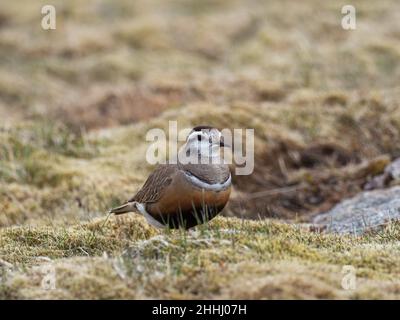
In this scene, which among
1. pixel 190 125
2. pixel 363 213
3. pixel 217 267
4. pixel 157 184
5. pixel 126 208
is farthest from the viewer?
pixel 190 125

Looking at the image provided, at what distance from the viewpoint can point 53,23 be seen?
19.5 meters

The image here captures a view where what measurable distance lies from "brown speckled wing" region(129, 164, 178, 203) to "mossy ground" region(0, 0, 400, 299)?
42cm

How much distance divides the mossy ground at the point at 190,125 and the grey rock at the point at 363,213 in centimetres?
40

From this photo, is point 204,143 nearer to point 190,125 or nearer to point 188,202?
point 188,202

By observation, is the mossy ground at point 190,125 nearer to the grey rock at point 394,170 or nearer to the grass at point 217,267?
the grass at point 217,267

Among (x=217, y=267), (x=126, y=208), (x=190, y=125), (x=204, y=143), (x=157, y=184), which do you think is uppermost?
(x=190, y=125)

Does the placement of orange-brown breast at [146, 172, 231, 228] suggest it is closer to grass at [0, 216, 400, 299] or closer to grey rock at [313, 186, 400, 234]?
grass at [0, 216, 400, 299]

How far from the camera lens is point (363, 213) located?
8.21 meters

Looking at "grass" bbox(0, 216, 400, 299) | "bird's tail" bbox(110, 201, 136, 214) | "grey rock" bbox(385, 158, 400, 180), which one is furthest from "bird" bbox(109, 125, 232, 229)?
"grey rock" bbox(385, 158, 400, 180)

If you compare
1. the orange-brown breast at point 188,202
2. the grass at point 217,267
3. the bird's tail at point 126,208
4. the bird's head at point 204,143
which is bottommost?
the grass at point 217,267

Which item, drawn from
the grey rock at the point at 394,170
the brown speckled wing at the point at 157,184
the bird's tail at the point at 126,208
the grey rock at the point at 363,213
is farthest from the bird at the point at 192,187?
the grey rock at the point at 394,170

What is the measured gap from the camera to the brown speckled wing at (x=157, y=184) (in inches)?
261

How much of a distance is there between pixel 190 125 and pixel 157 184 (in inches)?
210

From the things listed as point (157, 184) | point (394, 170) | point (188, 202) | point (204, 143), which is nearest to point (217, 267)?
point (188, 202)
